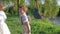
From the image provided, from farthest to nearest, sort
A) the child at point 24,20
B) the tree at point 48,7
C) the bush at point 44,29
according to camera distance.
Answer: the bush at point 44,29
the tree at point 48,7
the child at point 24,20

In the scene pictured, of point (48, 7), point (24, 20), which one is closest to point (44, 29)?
point (48, 7)

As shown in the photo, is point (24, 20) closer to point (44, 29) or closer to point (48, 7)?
point (48, 7)

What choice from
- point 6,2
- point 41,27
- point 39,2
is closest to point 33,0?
point 39,2

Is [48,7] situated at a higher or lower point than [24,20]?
lower

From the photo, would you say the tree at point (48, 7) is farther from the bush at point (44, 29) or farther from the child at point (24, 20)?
the child at point (24, 20)

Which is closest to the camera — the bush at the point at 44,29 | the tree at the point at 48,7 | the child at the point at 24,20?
the child at the point at 24,20

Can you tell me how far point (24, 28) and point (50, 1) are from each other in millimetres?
3043

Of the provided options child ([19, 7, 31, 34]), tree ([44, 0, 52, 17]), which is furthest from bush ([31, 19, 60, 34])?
child ([19, 7, 31, 34])

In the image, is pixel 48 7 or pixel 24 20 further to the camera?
pixel 48 7

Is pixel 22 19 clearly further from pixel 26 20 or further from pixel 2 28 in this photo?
pixel 2 28

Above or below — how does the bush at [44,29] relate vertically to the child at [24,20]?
below

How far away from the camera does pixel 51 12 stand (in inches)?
322

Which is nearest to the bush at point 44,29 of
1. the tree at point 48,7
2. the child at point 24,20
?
the tree at point 48,7

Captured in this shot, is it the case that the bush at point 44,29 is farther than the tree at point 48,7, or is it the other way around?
the bush at point 44,29
